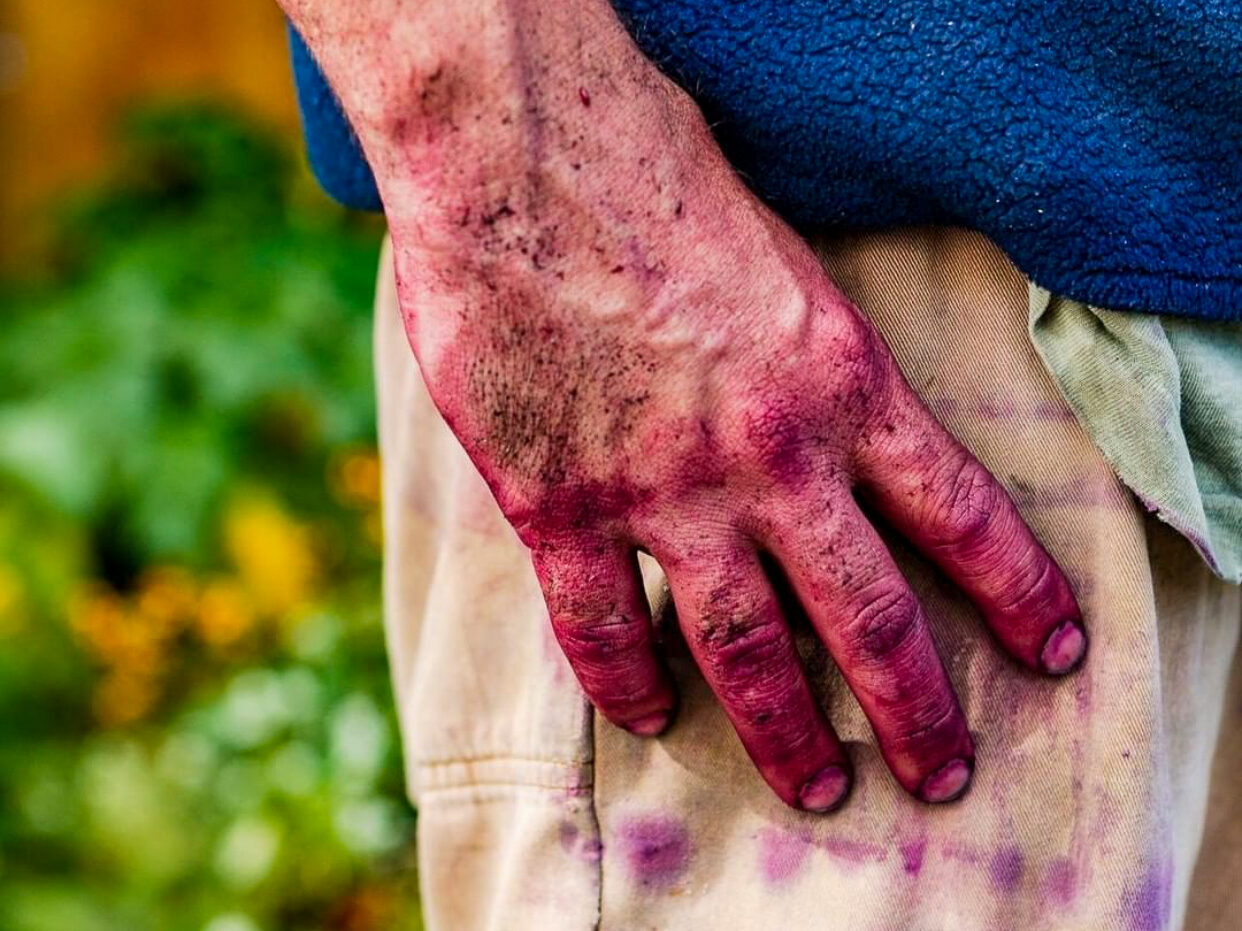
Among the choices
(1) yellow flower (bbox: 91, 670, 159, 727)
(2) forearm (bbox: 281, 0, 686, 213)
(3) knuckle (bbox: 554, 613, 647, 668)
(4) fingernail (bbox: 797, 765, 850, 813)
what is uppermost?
(2) forearm (bbox: 281, 0, 686, 213)

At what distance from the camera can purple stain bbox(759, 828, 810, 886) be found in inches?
35.7

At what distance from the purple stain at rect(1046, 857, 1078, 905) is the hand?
0.11 m

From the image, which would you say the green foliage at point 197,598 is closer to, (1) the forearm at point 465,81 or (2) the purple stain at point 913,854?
(2) the purple stain at point 913,854

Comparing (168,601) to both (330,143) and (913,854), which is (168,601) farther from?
(913,854)

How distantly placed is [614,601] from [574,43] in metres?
0.34

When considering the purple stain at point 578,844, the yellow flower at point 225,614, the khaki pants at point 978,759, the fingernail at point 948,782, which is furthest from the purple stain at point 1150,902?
the yellow flower at point 225,614

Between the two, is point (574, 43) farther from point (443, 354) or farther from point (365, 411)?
point (365, 411)

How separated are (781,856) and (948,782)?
125 mm

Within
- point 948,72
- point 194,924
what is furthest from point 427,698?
point 194,924

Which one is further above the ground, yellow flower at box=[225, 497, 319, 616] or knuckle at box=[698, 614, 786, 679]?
knuckle at box=[698, 614, 786, 679]

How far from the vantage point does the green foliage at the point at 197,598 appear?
230cm

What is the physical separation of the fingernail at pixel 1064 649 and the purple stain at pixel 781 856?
202 mm

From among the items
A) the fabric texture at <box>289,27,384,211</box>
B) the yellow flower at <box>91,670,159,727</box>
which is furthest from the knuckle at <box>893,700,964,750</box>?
the yellow flower at <box>91,670,159,727</box>

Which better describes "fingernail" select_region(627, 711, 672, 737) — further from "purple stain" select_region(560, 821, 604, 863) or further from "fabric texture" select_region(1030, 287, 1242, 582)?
"fabric texture" select_region(1030, 287, 1242, 582)
